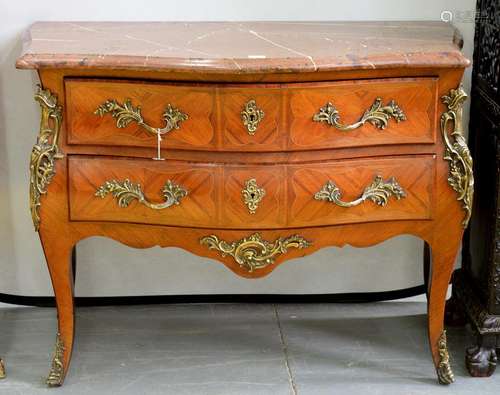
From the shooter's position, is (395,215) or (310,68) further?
(395,215)

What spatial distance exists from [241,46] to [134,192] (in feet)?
1.38

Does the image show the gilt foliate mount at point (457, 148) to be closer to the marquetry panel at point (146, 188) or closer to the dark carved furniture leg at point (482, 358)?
the dark carved furniture leg at point (482, 358)

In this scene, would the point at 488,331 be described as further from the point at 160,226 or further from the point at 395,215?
the point at 160,226

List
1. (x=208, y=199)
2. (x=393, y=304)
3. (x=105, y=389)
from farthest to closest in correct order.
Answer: (x=393, y=304), (x=105, y=389), (x=208, y=199)

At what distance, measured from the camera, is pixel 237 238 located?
2.14m

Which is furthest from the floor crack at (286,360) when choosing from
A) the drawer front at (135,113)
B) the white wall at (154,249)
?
the drawer front at (135,113)

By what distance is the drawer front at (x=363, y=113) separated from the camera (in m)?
2.03

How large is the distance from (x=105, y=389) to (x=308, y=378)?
A: 526mm

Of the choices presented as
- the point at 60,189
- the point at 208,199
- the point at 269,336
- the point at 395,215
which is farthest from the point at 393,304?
the point at 60,189

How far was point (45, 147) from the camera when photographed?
2090 mm

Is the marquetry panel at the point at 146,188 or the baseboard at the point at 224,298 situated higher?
the marquetry panel at the point at 146,188

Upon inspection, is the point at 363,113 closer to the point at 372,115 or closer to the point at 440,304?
the point at 372,115

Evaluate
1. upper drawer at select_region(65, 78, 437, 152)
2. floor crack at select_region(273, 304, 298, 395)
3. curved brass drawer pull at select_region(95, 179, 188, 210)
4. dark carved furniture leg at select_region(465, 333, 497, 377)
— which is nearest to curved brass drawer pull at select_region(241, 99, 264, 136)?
upper drawer at select_region(65, 78, 437, 152)

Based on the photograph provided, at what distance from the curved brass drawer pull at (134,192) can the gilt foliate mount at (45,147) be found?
0.12 m
